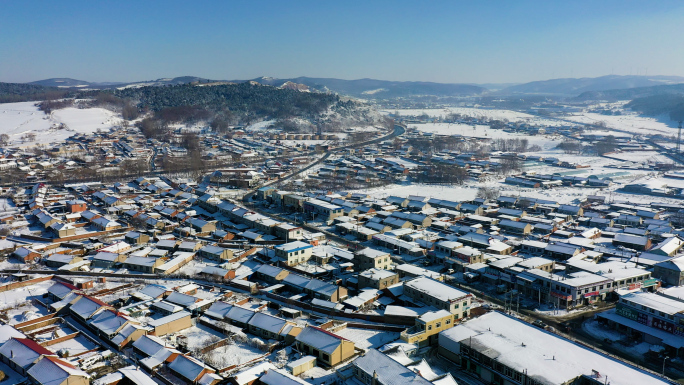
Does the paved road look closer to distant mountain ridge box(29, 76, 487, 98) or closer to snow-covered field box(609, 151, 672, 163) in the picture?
snow-covered field box(609, 151, 672, 163)

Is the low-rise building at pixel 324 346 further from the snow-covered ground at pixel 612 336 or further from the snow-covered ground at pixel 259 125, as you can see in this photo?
the snow-covered ground at pixel 259 125

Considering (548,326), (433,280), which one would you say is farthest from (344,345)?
(548,326)

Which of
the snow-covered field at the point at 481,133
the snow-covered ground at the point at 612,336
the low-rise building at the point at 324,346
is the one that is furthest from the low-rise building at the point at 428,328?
the snow-covered field at the point at 481,133

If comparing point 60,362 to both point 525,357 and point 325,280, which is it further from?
point 525,357

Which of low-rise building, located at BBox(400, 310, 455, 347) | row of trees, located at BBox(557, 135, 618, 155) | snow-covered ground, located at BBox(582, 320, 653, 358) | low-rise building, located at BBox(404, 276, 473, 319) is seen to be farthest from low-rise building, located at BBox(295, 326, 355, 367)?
row of trees, located at BBox(557, 135, 618, 155)

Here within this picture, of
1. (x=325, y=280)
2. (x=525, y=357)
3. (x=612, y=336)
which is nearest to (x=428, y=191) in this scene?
(x=325, y=280)

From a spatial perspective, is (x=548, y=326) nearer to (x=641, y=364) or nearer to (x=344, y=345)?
(x=641, y=364)
